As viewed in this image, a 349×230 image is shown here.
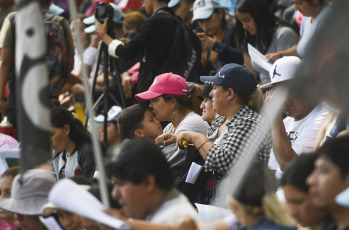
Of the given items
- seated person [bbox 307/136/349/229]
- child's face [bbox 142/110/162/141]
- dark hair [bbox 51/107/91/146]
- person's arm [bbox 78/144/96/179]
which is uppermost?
seated person [bbox 307/136/349/229]

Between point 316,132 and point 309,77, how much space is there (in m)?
2.00

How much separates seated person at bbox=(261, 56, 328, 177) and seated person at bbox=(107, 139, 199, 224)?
161 cm

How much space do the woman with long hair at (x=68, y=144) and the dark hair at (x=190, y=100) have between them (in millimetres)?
723

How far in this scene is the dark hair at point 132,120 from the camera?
6.03 m

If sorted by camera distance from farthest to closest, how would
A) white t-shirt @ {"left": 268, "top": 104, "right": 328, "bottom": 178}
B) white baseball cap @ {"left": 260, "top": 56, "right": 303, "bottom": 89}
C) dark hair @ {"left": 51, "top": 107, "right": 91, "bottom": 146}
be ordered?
dark hair @ {"left": 51, "top": 107, "right": 91, "bottom": 146} → white baseball cap @ {"left": 260, "top": 56, "right": 303, "bottom": 89} → white t-shirt @ {"left": 268, "top": 104, "right": 328, "bottom": 178}

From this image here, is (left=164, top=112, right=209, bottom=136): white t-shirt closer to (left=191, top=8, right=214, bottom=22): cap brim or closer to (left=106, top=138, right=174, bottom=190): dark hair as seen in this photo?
(left=191, top=8, right=214, bottom=22): cap brim

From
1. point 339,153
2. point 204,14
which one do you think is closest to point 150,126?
point 204,14


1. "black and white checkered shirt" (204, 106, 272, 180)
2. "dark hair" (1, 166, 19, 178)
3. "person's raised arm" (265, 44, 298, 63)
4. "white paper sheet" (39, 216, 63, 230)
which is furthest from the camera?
"person's raised arm" (265, 44, 298, 63)

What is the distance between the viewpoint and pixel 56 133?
20.3ft

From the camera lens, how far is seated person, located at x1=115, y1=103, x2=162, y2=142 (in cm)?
603

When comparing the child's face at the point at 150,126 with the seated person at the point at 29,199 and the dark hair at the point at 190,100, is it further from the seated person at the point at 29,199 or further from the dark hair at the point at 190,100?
the seated person at the point at 29,199

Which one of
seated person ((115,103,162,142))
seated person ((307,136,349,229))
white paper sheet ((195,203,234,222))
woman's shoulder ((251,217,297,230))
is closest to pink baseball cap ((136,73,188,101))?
seated person ((115,103,162,142))

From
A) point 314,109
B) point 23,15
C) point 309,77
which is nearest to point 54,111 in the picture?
point 314,109

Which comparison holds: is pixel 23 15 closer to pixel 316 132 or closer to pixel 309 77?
pixel 309 77
